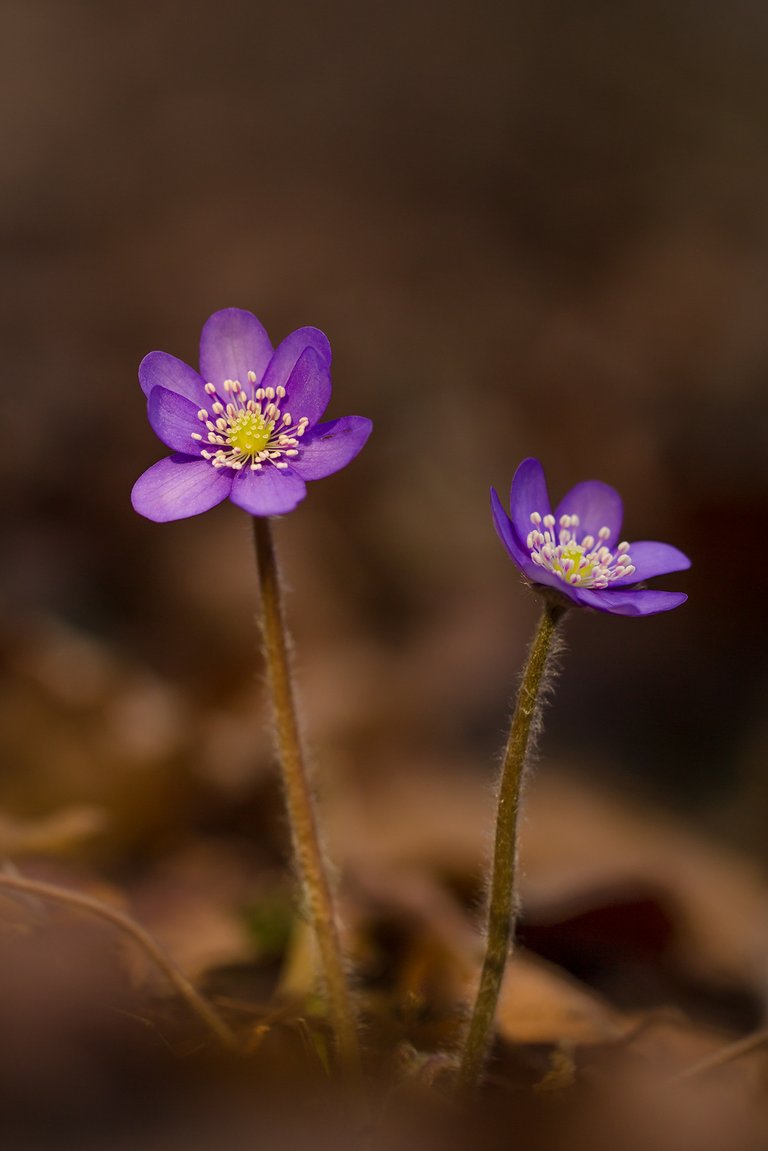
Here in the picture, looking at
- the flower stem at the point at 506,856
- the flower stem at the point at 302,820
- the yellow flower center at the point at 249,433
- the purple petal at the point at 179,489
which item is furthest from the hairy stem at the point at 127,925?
the yellow flower center at the point at 249,433

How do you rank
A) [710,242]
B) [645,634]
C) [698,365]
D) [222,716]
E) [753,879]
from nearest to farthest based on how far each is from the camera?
[753,879]
[222,716]
[645,634]
[698,365]
[710,242]

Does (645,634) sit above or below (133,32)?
below

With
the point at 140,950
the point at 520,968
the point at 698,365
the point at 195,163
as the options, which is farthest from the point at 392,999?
the point at 195,163

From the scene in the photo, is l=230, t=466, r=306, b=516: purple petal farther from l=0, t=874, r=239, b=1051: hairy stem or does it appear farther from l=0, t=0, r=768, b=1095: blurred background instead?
l=0, t=0, r=768, b=1095: blurred background

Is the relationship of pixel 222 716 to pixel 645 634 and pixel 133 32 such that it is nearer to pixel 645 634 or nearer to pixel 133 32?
pixel 645 634

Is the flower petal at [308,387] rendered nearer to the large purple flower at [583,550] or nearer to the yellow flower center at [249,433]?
the yellow flower center at [249,433]

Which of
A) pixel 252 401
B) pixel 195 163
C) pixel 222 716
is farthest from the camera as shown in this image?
pixel 195 163

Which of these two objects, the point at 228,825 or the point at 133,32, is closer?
the point at 228,825
